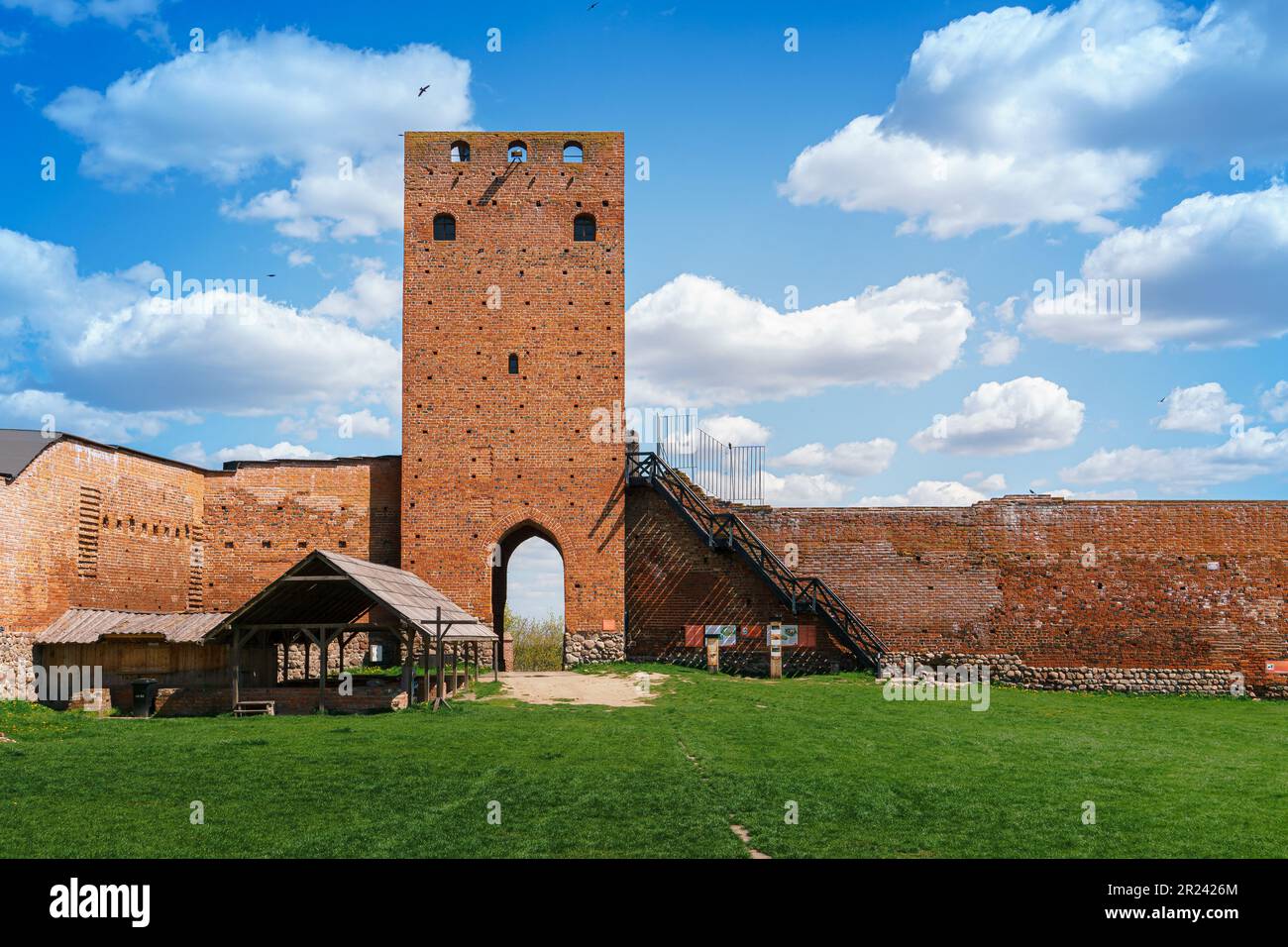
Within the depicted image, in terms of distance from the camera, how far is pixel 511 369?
81.0ft

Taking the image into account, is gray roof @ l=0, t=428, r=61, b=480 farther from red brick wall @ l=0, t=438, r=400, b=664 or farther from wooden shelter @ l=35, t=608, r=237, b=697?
wooden shelter @ l=35, t=608, r=237, b=697

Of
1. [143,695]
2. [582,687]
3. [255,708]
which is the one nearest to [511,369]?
[582,687]

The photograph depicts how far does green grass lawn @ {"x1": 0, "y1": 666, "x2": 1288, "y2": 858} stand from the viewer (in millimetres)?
8664

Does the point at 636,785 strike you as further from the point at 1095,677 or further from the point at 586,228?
the point at 586,228

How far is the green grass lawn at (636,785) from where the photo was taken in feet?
28.4

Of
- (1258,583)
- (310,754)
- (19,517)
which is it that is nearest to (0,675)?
(19,517)

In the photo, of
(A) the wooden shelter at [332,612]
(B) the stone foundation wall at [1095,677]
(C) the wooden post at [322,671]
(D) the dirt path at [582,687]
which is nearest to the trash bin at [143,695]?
(A) the wooden shelter at [332,612]

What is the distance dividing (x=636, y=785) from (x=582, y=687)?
9.63 m

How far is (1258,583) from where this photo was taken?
2391 cm

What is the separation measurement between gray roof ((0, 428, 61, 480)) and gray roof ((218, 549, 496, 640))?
214 inches
